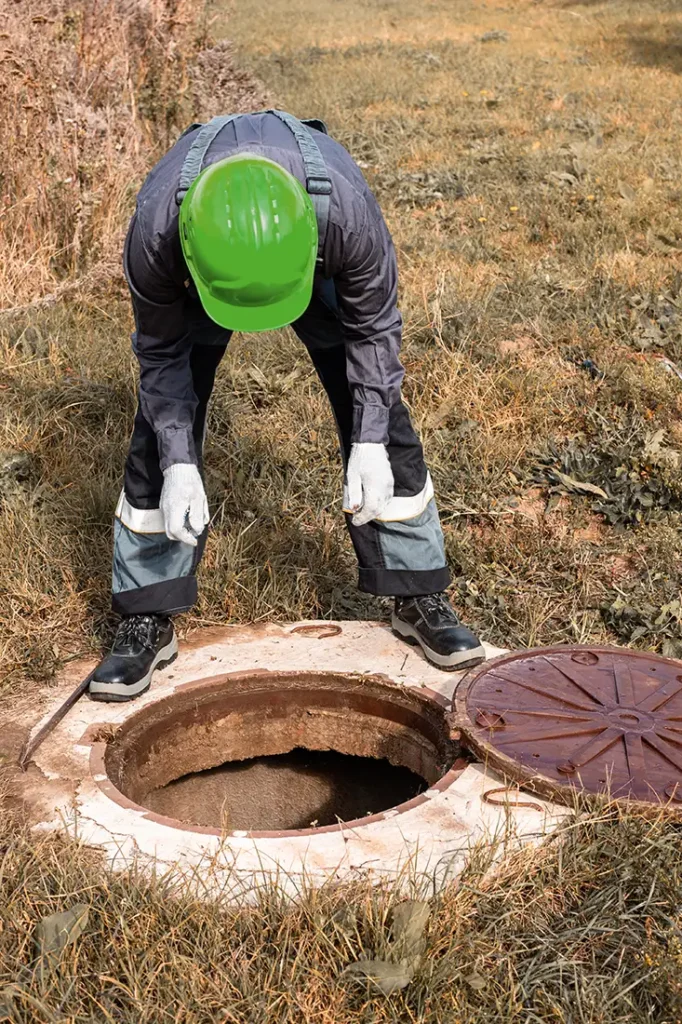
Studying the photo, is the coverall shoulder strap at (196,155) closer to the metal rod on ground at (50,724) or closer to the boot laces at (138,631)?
the boot laces at (138,631)

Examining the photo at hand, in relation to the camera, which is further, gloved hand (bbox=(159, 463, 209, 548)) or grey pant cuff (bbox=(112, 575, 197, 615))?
grey pant cuff (bbox=(112, 575, 197, 615))

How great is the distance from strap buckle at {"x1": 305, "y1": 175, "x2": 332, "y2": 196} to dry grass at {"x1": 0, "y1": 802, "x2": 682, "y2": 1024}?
5.04ft

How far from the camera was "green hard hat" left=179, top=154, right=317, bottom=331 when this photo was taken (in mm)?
2299

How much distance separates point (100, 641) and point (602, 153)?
5.74 metres

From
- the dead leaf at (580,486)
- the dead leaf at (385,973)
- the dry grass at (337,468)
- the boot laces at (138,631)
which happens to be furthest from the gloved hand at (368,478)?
the dead leaf at (580,486)

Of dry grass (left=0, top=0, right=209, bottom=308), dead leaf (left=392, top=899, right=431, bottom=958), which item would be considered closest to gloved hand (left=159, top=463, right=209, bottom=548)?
dead leaf (left=392, top=899, right=431, bottom=958)

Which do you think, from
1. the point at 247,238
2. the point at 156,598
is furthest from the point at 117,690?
the point at 247,238

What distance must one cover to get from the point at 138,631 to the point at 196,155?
137cm

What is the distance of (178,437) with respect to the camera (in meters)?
2.82

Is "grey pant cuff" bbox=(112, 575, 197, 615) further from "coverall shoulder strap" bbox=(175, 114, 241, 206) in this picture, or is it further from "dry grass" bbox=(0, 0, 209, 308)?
"dry grass" bbox=(0, 0, 209, 308)

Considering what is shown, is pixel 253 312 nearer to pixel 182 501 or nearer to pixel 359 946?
pixel 182 501

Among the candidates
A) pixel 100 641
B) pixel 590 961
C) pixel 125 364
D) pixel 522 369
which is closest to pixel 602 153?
pixel 522 369

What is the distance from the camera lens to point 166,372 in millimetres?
2816

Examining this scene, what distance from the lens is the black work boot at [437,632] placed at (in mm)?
3096
